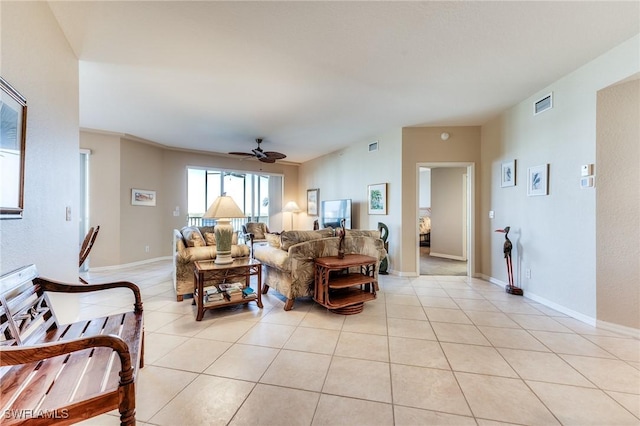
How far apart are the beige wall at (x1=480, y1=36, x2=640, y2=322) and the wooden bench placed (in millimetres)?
3923

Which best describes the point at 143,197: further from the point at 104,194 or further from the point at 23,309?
the point at 23,309

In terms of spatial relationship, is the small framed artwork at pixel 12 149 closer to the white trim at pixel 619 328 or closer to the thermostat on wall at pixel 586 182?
the thermostat on wall at pixel 586 182

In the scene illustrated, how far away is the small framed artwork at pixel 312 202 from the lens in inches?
277

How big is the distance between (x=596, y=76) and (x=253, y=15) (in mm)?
3374

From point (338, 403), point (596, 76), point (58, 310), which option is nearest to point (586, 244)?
point (596, 76)

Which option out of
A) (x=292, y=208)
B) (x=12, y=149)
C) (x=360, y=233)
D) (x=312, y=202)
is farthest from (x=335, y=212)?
(x=12, y=149)

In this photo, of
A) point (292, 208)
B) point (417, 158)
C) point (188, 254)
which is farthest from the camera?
point (292, 208)

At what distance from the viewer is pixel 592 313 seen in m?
2.54

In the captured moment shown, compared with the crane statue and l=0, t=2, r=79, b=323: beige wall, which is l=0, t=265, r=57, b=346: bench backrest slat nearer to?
l=0, t=2, r=79, b=323: beige wall

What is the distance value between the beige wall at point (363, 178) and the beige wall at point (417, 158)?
0.11 m

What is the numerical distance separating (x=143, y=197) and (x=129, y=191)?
1.06ft

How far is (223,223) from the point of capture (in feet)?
9.87

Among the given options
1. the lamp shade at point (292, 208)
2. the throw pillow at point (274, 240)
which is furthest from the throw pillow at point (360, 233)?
the lamp shade at point (292, 208)

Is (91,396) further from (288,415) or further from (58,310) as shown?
(58,310)
